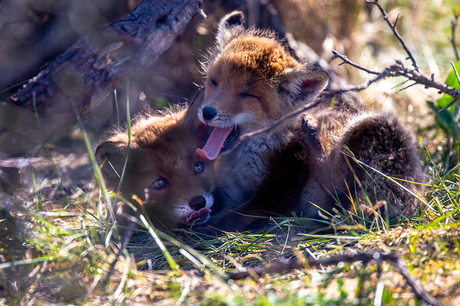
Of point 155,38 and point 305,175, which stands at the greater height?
point 155,38

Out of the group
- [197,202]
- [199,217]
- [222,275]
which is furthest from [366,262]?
[199,217]

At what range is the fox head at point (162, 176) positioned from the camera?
333 centimetres

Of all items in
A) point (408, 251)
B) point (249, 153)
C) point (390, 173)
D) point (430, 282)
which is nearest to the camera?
point (430, 282)

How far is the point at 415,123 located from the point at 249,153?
3253 mm

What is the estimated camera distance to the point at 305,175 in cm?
369

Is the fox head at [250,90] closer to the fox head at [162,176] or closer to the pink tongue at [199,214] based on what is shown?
the fox head at [162,176]

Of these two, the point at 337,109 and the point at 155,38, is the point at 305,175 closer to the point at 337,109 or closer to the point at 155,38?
the point at 337,109

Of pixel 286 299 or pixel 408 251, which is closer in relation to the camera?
pixel 286 299

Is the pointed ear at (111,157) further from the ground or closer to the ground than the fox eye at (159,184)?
further from the ground

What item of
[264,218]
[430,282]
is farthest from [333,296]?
[264,218]

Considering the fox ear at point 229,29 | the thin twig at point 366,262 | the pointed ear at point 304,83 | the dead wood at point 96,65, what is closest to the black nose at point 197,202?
the thin twig at point 366,262

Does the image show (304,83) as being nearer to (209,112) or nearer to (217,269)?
(209,112)

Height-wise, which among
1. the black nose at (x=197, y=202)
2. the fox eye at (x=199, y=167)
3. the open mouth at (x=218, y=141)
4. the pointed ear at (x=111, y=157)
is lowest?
the black nose at (x=197, y=202)

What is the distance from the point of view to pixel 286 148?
3.77 meters
